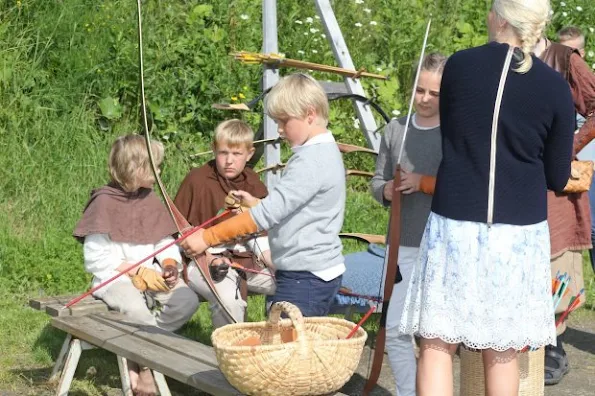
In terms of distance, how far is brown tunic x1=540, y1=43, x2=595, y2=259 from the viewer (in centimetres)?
514

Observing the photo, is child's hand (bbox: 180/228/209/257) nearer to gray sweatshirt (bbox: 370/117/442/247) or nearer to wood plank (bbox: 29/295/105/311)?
gray sweatshirt (bbox: 370/117/442/247)

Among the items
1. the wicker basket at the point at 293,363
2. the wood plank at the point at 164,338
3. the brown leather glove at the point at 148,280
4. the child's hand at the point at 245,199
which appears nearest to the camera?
the wicker basket at the point at 293,363

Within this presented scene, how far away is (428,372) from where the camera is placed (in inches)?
142

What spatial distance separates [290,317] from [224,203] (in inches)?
69.8

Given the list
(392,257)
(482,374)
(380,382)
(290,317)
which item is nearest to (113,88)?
(380,382)

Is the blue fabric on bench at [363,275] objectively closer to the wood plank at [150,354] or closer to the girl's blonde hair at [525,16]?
the wood plank at [150,354]

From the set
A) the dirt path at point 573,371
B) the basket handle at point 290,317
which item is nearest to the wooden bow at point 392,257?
the basket handle at point 290,317

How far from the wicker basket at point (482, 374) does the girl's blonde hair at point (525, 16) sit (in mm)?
1213

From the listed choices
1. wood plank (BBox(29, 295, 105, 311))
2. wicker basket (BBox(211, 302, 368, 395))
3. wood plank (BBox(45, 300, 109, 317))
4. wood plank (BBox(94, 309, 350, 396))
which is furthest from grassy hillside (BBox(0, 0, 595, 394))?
wicker basket (BBox(211, 302, 368, 395))

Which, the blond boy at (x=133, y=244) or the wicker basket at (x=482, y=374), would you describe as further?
the blond boy at (x=133, y=244)

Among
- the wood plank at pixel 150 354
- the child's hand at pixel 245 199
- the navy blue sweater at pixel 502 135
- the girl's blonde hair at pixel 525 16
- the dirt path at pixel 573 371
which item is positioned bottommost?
the dirt path at pixel 573 371

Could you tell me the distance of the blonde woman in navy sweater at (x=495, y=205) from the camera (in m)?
3.46

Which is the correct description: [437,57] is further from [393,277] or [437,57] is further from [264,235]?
[264,235]

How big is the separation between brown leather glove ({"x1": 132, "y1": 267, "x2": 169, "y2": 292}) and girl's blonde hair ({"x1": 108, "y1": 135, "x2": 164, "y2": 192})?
1.39ft
